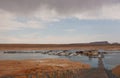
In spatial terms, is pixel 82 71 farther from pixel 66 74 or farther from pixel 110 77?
pixel 66 74

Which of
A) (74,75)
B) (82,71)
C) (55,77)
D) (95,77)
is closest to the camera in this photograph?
(55,77)

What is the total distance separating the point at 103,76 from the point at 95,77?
1253 mm

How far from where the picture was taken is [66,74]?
1075 inches

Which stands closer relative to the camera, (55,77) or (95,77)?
(55,77)

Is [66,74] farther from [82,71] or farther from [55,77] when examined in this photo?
[82,71]

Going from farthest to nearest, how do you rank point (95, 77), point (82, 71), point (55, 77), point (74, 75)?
point (82, 71) < point (95, 77) < point (74, 75) < point (55, 77)

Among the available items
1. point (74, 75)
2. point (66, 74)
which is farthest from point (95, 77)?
point (66, 74)

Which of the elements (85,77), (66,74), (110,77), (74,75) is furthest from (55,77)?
(110,77)

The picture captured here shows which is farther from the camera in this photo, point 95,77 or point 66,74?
point 95,77

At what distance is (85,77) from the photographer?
31500 millimetres

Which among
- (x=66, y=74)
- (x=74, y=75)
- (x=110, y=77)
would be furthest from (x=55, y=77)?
(x=110, y=77)

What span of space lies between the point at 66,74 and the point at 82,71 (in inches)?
337

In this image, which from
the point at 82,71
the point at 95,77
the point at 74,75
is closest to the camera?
the point at 74,75

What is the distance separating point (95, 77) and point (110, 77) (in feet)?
5.55
